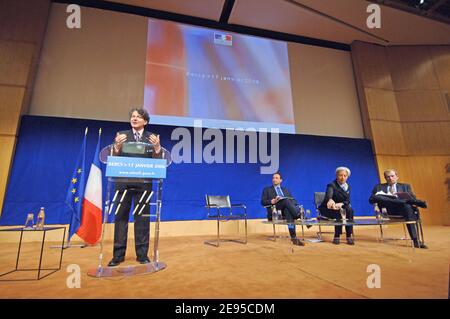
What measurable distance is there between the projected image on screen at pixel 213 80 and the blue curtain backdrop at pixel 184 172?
0.43 meters

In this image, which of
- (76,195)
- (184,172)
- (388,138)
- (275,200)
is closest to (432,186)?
(388,138)

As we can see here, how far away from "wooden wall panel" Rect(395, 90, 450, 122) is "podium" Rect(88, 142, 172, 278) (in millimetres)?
6692

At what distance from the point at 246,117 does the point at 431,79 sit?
5.31 metres

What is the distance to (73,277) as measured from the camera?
1.62m

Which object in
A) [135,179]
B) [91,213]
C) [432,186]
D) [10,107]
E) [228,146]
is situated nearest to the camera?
[135,179]

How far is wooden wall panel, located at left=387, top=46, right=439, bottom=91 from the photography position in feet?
20.6

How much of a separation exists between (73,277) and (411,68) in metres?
8.35

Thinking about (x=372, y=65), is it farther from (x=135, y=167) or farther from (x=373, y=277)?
(x=135, y=167)

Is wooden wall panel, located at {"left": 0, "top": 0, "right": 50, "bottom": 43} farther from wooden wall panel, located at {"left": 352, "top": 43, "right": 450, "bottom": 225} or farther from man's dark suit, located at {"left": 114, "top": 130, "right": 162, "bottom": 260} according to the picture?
wooden wall panel, located at {"left": 352, "top": 43, "right": 450, "bottom": 225}

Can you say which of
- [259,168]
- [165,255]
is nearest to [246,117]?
[259,168]

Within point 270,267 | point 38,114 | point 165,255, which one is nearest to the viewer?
point 270,267

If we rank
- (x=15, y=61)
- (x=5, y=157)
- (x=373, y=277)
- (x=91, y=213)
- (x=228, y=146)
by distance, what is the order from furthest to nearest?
(x=228, y=146), (x=15, y=61), (x=5, y=157), (x=91, y=213), (x=373, y=277)
